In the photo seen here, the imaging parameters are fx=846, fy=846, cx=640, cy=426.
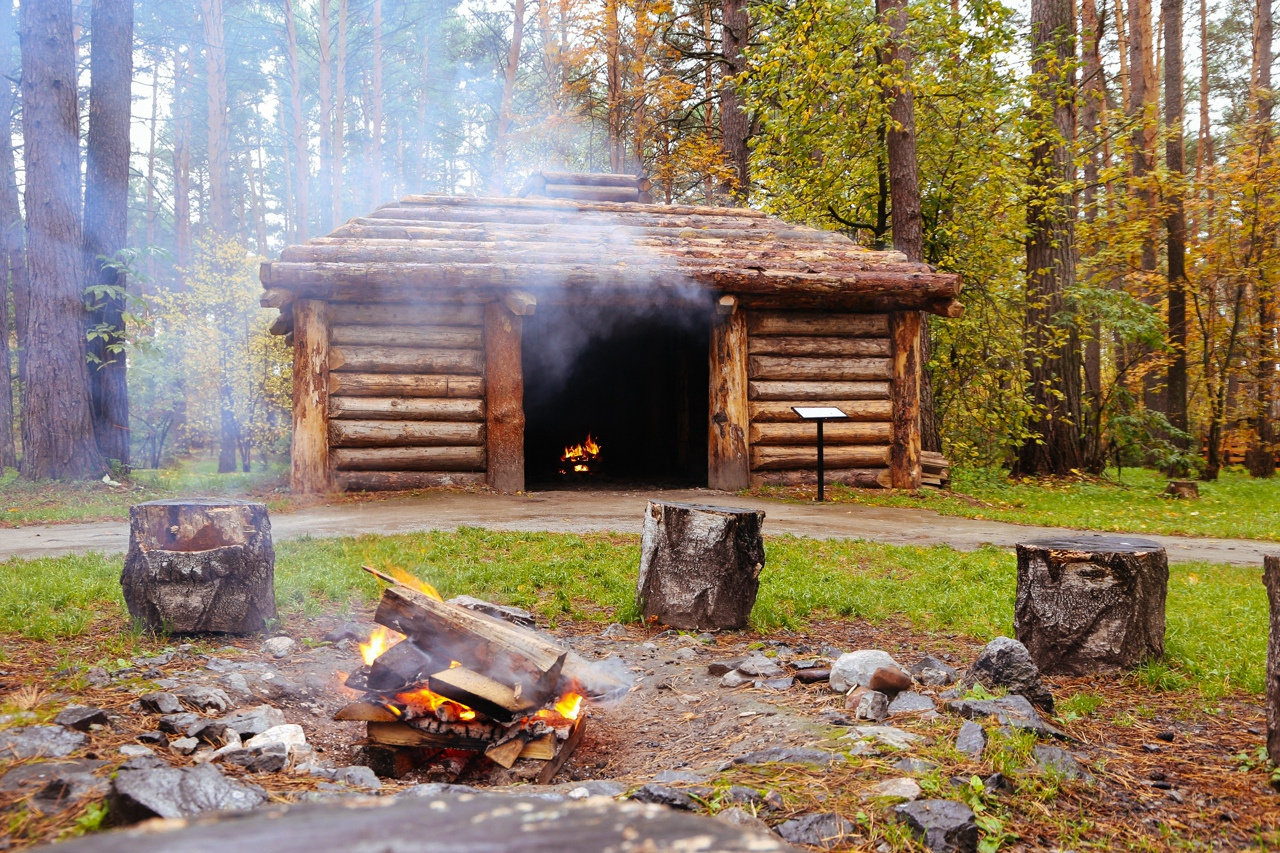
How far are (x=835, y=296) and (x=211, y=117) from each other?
1924 centimetres

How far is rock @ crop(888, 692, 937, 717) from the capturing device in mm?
3521

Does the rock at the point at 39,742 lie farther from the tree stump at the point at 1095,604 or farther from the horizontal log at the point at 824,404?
the horizontal log at the point at 824,404

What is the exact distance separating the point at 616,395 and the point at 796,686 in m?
15.8

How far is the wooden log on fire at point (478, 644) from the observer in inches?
138

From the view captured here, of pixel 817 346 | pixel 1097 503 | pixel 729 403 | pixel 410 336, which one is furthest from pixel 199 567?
pixel 1097 503

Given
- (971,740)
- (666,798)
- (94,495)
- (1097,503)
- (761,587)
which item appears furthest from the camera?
(1097,503)

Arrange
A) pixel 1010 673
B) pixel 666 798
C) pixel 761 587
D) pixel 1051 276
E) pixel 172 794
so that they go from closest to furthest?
pixel 172 794
pixel 666 798
pixel 1010 673
pixel 761 587
pixel 1051 276

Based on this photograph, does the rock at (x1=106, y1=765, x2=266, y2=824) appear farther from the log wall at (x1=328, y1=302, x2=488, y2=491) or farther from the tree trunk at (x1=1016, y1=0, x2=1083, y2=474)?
the tree trunk at (x1=1016, y1=0, x2=1083, y2=474)

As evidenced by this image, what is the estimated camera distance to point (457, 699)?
3482mm

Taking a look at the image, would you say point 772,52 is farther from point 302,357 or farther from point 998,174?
point 302,357

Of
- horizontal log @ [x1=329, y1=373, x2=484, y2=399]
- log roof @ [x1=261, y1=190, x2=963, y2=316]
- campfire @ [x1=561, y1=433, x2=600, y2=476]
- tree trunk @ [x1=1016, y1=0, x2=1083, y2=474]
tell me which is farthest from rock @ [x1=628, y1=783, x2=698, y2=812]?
tree trunk @ [x1=1016, y1=0, x2=1083, y2=474]

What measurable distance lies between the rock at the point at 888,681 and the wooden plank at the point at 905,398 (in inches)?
359

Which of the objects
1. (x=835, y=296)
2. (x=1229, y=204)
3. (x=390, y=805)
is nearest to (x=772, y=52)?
(x=835, y=296)

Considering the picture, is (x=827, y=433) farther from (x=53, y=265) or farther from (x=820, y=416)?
(x=53, y=265)
